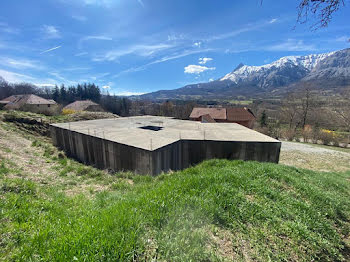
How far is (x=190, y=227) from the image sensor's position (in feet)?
6.44

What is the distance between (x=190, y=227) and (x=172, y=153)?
17.5 ft

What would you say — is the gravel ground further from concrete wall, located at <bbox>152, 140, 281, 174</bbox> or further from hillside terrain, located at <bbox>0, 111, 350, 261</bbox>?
hillside terrain, located at <bbox>0, 111, 350, 261</bbox>

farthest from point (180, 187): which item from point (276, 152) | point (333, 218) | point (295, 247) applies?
point (276, 152)

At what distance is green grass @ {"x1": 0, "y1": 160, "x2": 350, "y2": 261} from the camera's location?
1.58 metres

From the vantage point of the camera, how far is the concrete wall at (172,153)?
6.41 m

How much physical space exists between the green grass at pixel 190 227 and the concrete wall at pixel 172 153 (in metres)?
3.39

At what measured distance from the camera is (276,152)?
754cm

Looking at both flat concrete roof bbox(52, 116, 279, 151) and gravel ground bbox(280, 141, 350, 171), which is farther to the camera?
gravel ground bbox(280, 141, 350, 171)

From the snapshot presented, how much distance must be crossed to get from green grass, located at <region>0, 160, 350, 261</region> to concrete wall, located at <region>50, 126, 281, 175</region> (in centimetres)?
339

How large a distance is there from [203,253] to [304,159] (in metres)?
15.9

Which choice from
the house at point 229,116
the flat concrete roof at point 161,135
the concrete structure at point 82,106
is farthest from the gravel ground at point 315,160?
the concrete structure at point 82,106

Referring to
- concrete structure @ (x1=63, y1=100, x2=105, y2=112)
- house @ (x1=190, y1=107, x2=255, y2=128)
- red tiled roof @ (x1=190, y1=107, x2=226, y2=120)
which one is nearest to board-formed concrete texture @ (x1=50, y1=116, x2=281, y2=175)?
house @ (x1=190, y1=107, x2=255, y2=128)

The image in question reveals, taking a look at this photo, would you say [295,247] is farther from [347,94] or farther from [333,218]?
[347,94]

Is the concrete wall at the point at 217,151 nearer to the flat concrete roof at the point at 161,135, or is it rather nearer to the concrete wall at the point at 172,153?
the concrete wall at the point at 172,153
